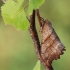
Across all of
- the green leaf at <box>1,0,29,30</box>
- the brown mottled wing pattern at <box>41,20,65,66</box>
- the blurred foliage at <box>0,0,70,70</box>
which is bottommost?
the brown mottled wing pattern at <box>41,20,65,66</box>

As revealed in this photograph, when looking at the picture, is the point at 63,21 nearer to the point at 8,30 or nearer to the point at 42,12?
the point at 42,12

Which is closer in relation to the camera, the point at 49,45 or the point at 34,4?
the point at 34,4

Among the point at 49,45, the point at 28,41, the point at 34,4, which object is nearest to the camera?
the point at 34,4

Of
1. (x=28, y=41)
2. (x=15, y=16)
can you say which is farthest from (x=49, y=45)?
(x=28, y=41)

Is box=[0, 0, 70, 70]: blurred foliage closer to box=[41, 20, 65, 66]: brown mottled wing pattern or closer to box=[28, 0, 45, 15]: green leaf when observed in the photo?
box=[41, 20, 65, 66]: brown mottled wing pattern

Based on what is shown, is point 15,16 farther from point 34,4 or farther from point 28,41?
point 28,41

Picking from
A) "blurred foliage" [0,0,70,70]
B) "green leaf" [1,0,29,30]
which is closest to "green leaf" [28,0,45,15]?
"green leaf" [1,0,29,30]

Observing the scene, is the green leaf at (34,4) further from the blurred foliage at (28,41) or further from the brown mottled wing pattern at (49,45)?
the blurred foliage at (28,41)

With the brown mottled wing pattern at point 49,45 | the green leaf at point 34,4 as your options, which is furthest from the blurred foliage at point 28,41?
the green leaf at point 34,4
